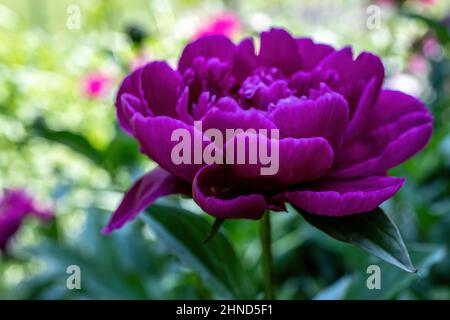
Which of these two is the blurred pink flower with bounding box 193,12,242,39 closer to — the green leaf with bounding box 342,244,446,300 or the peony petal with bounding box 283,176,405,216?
the green leaf with bounding box 342,244,446,300

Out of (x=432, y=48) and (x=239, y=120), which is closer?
(x=239, y=120)

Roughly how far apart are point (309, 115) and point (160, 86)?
96 mm

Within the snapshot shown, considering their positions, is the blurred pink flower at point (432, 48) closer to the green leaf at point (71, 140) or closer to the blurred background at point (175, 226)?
the blurred background at point (175, 226)

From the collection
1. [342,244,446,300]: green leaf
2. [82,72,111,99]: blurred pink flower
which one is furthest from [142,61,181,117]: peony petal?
[82,72,111,99]: blurred pink flower

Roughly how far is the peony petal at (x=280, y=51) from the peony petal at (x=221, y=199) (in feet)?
0.33

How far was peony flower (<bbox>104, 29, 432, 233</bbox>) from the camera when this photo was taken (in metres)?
0.36

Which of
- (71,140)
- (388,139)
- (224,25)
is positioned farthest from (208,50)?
(224,25)

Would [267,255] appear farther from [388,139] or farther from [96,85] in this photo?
[96,85]

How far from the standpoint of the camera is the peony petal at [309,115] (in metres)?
0.36

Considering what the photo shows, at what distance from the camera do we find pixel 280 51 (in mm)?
435

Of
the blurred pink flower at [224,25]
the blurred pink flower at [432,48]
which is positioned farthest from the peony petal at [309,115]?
the blurred pink flower at [432,48]

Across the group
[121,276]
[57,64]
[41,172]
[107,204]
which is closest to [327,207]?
[121,276]

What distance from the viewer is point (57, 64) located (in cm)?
195

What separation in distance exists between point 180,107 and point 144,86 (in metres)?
0.04
